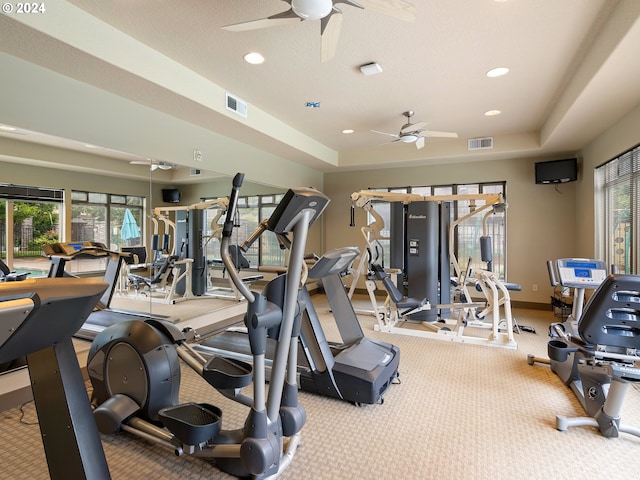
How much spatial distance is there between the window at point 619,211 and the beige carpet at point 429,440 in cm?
178

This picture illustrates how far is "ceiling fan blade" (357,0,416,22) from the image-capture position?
1.94 m

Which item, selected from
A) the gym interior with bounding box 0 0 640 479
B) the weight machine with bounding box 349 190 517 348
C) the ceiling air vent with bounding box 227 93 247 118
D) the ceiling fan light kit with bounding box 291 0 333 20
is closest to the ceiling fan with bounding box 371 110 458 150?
the gym interior with bounding box 0 0 640 479

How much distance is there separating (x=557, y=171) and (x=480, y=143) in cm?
123

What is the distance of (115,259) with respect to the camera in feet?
10.7

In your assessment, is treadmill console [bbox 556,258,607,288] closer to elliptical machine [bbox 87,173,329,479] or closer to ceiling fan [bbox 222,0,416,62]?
ceiling fan [bbox 222,0,416,62]

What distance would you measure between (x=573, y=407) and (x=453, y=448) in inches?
47.4

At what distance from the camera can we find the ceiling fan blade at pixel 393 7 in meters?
1.94

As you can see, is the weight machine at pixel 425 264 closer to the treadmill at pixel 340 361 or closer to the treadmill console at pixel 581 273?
the treadmill console at pixel 581 273

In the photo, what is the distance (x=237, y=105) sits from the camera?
4.00 m

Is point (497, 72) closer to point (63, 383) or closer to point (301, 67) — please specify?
point (301, 67)

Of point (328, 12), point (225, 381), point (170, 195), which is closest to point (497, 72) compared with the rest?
point (328, 12)

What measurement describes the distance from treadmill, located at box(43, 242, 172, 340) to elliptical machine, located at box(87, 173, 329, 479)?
20.6 inches

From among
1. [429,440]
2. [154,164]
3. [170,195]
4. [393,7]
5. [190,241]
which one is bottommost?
[429,440]

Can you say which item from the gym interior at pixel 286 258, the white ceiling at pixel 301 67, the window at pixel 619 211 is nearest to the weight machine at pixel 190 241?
the gym interior at pixel 286 258
